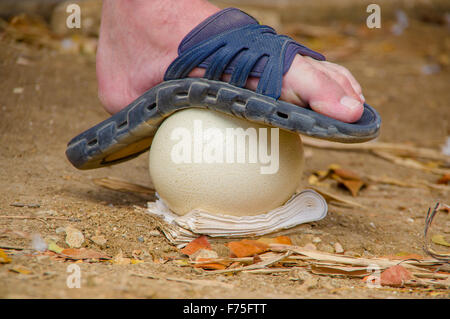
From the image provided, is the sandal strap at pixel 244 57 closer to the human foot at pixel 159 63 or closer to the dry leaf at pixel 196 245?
the human foot at pixel 159 63

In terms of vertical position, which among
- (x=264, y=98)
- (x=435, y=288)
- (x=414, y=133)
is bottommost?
(x=435, y=288)

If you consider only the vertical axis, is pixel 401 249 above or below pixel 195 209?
below

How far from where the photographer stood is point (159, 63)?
1.85 meters

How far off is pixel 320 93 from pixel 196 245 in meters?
0.62

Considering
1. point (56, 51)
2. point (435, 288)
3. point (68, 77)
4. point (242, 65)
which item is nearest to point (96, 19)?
point (56, 51)

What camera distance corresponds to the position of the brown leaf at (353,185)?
251 cm

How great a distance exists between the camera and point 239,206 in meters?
1.72

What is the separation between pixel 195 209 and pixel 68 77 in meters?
2.09

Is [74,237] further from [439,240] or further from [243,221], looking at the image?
[439,240]

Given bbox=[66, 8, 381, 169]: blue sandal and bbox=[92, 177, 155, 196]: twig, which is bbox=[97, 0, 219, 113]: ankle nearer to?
bbox=[66, 8, 381, 169]: blue sandal

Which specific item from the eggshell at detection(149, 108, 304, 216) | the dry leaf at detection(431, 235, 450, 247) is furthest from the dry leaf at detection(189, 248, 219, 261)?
the dry leaf at detection(431, 235, 450, 247)

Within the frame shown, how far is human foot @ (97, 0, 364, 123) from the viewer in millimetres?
1607

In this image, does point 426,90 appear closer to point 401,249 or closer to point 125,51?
point 401,249

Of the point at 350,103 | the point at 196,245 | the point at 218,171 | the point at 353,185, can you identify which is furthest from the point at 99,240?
the point at 353,185
